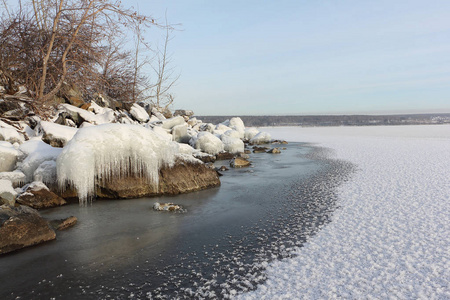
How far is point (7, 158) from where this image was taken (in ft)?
30.5

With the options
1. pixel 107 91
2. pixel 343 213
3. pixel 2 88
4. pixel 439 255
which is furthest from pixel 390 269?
pixel 107 91

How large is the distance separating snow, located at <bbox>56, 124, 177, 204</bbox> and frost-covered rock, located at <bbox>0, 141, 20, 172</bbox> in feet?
6.40

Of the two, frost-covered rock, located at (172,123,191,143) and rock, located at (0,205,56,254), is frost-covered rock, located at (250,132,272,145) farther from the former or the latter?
rock, located at (0,205,56,254)

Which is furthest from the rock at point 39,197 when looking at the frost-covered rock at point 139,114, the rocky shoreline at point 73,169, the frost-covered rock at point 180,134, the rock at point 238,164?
the frost-covered rock at point 180,134

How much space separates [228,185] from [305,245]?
6.07 metres

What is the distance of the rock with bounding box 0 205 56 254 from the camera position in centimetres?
564

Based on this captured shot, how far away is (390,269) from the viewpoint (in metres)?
4.62

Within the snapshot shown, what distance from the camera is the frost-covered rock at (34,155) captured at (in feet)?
30.2

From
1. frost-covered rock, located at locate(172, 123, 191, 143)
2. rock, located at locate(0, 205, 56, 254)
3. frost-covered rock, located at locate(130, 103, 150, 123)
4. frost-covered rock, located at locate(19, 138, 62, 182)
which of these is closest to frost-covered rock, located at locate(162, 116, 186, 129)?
frost-covered rock, located at locate(172, 123, 191, 143)

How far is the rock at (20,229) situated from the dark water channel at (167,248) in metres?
0.23

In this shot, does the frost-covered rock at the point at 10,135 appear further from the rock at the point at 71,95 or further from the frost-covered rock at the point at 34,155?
the rock at the point at 71,95

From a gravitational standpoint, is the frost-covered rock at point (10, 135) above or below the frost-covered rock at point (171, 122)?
below

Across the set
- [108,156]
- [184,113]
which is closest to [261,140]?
[184,113]

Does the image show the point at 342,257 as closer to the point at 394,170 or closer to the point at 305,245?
the point at 305,245
